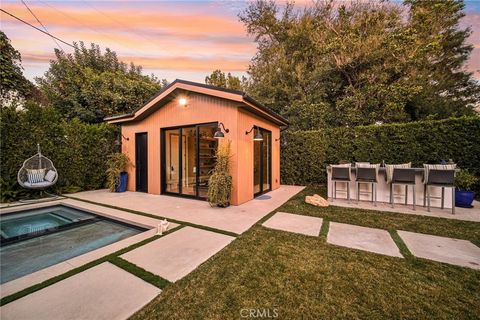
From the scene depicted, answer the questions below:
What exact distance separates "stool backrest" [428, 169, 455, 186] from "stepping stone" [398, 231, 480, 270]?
6.63 ft

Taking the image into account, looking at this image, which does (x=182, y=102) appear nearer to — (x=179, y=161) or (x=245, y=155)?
(x=179, y=161)

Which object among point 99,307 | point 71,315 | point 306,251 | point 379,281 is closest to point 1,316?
point 71,315

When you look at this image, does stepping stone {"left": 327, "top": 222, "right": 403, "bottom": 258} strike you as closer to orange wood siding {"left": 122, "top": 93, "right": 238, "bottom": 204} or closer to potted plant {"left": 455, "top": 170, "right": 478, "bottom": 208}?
orange wood siding {"left": 122, "top": 93, "right": 238, "bottom": 204}

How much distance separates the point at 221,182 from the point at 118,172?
448 centimetres

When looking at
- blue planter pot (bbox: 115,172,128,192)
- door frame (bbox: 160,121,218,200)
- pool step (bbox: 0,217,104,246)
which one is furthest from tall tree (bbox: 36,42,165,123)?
pool step (bbox: 0,217,104,246)

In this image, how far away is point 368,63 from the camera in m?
10.1

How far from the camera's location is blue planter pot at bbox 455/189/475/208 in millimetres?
4855

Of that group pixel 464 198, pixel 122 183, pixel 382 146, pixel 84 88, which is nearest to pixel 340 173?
pixel 382 146

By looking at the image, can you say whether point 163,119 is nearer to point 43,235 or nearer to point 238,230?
point 43,235

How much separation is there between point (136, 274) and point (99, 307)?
0.48m

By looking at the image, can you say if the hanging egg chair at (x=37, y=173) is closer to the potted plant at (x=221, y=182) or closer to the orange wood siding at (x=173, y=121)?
the orange wood siding at (x=173, y=121)

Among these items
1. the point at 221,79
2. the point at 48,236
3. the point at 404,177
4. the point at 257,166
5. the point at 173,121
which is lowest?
the point at 48,236

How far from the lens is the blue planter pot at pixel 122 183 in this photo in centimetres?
698

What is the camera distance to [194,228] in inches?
138
